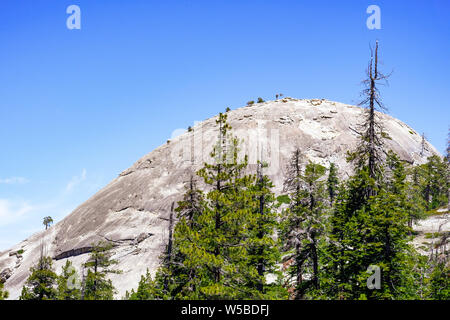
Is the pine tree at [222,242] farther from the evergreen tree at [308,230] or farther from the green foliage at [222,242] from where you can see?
the evergreen tree at [308,230]

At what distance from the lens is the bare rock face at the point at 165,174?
63281 mm

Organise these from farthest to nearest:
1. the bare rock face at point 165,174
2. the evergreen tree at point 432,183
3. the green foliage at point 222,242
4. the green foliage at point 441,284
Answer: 1. the evergreen tree at point 432,183
2. the bare rock face at point 165,174
3. the green foliage at point 441,284
4. the green foliage at point 222,242

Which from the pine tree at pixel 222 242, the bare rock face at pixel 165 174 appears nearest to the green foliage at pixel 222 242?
the pine tree at pixel 222 242

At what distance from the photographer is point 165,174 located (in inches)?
3191

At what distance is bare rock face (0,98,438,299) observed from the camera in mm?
63281

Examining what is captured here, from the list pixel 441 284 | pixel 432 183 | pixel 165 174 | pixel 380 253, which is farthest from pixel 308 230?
pixel 165 174

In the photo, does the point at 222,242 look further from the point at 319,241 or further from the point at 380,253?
the point at 319,241

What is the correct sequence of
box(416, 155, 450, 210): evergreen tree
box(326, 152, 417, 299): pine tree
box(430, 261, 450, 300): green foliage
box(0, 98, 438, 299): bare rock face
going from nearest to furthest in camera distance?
box(326, 152, 417, 299): pine tree < box(430, 261, 450, 300): green foliage < box(0, 98, 438, 299): bare rock face < box(416, 155, 450, 210): evergreen tree

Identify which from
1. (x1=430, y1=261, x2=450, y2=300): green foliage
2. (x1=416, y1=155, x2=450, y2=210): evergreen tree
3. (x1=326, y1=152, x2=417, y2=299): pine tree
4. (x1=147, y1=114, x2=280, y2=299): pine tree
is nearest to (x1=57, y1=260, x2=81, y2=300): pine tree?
(x1=147, y1=114, x2=280, y2=299): pine tree

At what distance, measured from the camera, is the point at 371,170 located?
2212cm

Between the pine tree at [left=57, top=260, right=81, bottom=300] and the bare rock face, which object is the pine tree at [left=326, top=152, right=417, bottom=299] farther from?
the bare rock face
